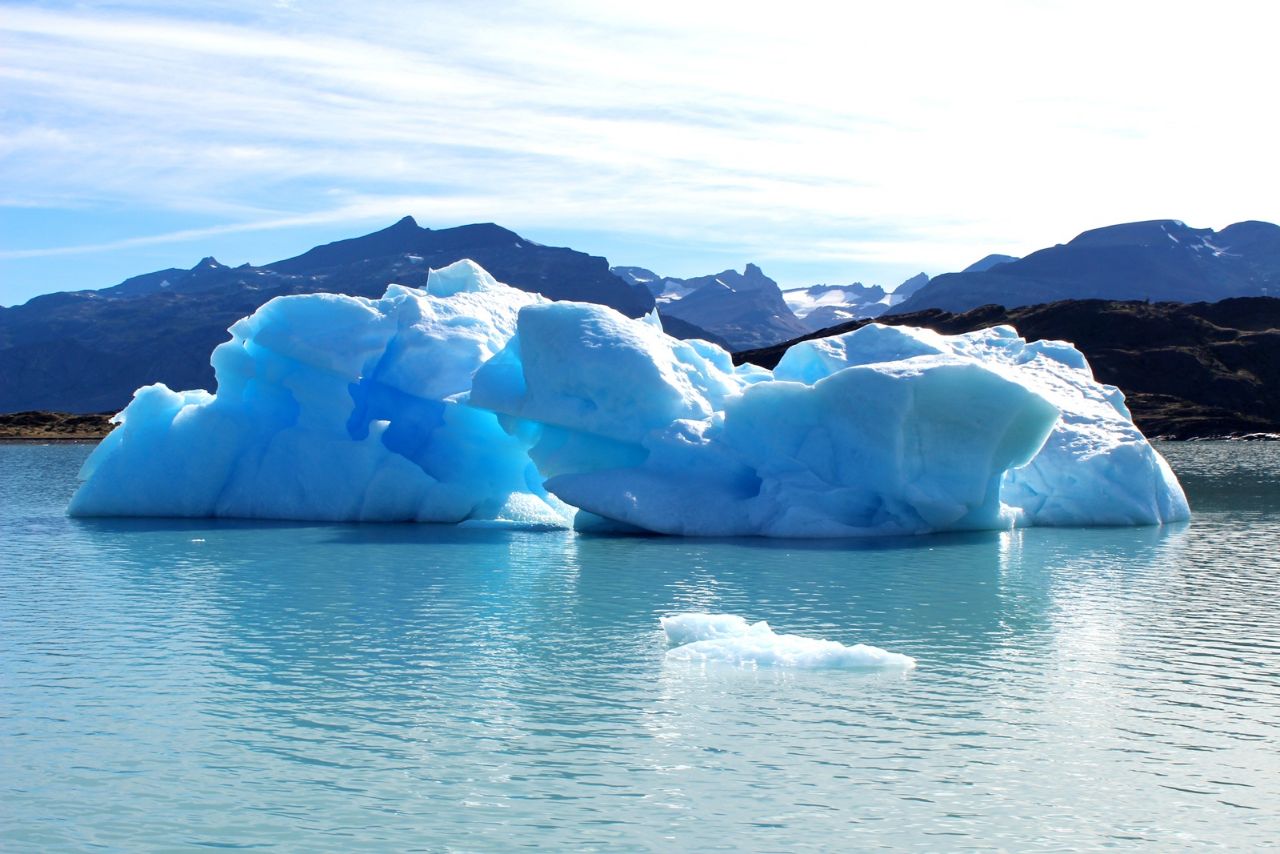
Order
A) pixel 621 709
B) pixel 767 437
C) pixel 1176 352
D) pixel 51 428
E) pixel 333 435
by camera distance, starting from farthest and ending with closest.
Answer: pixel 1176 352
pixel 51 428
pixel 333 435
pixel 767 437
pixel 621 709

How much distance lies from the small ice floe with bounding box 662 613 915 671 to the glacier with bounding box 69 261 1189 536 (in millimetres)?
9100

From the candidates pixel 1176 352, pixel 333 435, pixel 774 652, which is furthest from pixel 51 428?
pixel 774 652

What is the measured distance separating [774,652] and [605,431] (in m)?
10.6

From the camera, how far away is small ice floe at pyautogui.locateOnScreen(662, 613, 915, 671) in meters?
11.2

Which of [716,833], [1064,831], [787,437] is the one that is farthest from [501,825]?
[787,437]

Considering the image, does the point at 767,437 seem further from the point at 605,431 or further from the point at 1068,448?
the point at 1068,448

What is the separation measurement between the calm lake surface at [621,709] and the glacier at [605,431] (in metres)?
3.01

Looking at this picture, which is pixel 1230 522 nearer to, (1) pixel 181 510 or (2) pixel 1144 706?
(2) pixel 1144 706

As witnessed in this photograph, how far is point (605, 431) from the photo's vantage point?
21656 mm

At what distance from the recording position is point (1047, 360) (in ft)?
83.7

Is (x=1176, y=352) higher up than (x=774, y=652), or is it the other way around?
(x=1176, y=352)

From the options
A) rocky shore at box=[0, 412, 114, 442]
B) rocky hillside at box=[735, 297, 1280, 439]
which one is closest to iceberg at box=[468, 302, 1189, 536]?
rocky hillside at box=[735, 297, 1280, 439]

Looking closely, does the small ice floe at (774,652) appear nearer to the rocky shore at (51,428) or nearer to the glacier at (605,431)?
A: the glacier at (605,431)

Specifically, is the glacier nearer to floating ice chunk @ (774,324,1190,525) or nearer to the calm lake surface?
floating ice chunk @ (774,324,1190,525)
